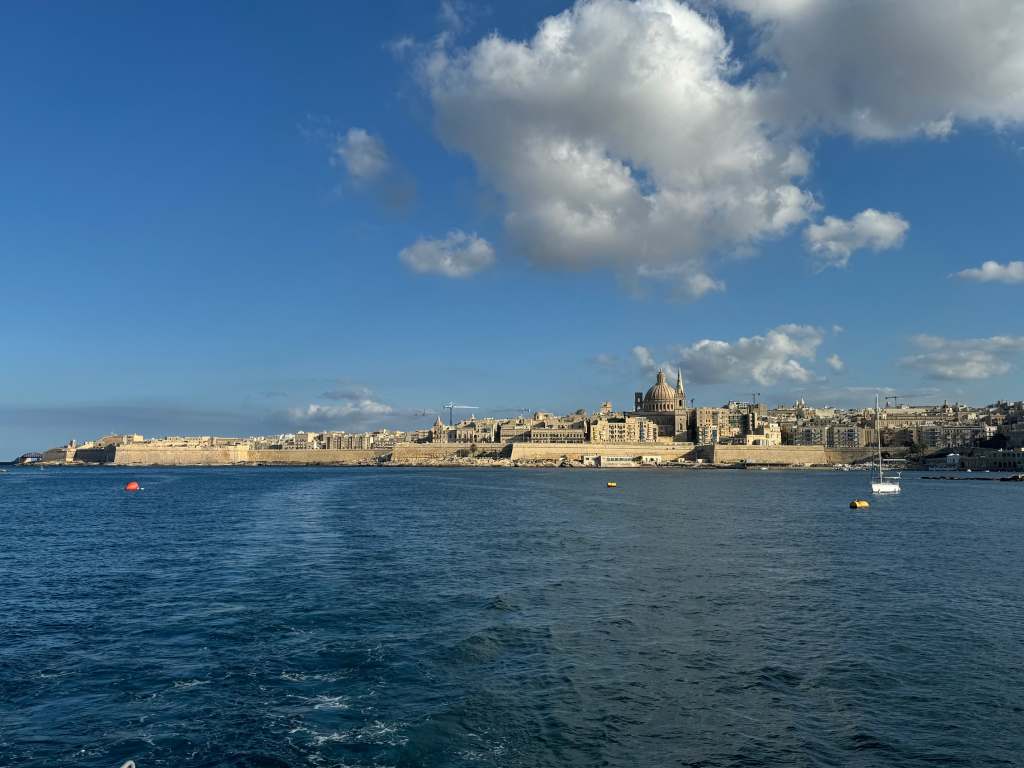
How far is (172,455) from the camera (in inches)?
6329

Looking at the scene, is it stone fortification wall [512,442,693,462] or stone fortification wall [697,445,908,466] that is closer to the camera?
stone fortification wall [697,445,908,466]

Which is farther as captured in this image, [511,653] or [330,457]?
[330,457]

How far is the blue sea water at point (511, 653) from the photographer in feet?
29.5

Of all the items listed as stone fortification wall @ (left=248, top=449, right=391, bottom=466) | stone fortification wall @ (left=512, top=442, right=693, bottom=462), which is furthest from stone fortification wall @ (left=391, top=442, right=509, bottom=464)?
stone fortification wall @ (left=512, top=442, right=693, bottom=462)

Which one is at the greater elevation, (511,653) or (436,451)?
(436,451)

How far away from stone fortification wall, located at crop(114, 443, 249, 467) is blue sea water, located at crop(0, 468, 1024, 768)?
471 feet

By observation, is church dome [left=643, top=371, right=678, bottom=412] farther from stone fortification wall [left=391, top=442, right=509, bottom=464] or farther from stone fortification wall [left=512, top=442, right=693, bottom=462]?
stone fortification wall [left=391, top=442, right=509, bottom=464]

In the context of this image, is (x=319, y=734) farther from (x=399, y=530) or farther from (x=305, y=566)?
(x=399, y=530)

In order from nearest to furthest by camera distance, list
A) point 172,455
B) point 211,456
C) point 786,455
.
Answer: point 786,455 → point 172,455 → point 211,456

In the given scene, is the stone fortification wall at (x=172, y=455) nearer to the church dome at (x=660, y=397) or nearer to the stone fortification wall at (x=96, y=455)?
the stone fortification wall at (x=96, y=455)

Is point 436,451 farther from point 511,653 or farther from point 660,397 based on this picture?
point 511,653

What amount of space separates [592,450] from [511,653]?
12466cm

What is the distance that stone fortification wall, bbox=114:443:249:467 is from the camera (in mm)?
159625

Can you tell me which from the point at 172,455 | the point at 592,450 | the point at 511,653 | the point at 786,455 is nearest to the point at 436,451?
the point at 592,450
